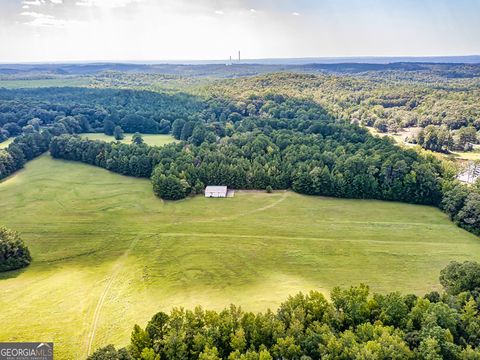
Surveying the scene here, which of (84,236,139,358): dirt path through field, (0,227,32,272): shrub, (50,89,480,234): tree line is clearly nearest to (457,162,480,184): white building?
(50,89,480,234): tree line

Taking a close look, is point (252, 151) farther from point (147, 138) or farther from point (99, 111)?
point (99, 111)

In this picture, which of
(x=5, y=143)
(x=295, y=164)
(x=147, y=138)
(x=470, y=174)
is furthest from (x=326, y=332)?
(x=5, y=143)

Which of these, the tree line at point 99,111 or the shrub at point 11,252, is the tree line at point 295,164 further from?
the tree line at point 99,111

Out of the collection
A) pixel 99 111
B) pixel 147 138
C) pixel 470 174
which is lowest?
pixel 470 174

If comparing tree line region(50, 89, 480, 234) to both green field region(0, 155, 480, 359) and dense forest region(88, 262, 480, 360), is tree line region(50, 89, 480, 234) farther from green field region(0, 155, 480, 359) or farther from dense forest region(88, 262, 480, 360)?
dense forest region(88, 262, 480, 360)

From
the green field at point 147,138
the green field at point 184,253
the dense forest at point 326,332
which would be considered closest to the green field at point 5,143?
the green field at point 147,138
